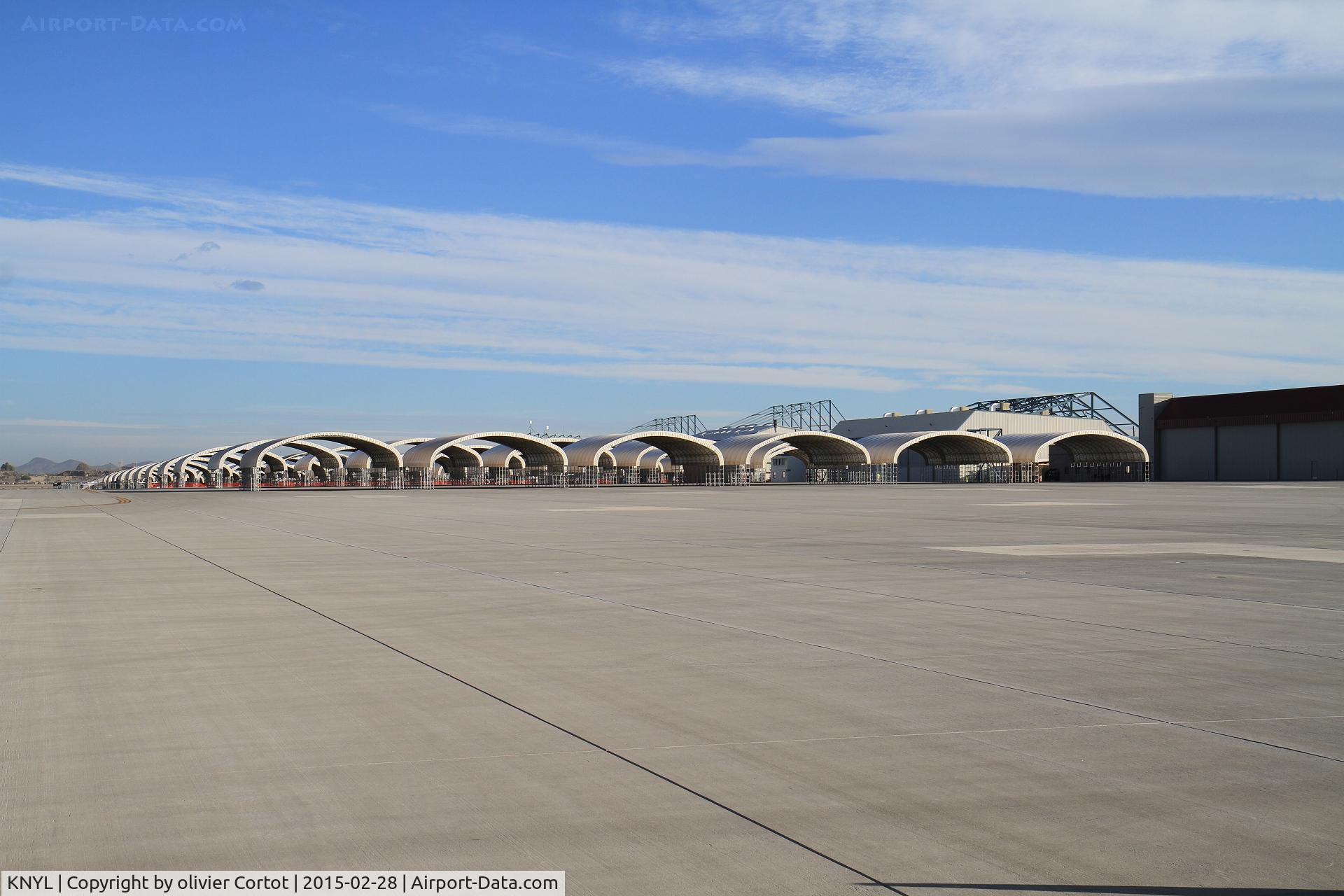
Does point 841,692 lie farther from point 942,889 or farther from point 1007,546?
point 1007,546

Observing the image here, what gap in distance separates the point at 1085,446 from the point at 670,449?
39885mm

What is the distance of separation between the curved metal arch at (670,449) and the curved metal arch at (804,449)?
2.00m

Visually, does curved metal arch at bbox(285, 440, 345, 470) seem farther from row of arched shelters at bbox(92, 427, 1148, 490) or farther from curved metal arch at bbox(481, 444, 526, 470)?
curved metal arch at bbox(481, 444, 526, 470)

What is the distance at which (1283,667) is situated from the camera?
929 centimetres

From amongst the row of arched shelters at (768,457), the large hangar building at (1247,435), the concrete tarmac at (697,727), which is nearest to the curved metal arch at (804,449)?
the row of arched shelters at (768,457)

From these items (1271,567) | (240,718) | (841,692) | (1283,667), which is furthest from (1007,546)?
(240,718)

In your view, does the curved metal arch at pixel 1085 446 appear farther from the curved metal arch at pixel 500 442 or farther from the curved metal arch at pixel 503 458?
the curved metal arch at pixel 503 458

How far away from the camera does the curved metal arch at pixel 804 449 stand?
3868 inches

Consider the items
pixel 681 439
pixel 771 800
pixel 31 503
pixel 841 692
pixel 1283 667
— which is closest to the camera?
pixel 771 800

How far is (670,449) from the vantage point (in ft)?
340

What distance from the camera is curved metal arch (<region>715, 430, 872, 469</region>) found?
98.2 metres

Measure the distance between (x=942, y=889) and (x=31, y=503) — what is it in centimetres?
6830
